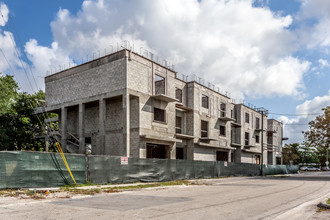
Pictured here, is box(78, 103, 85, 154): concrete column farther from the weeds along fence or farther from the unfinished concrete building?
the weeds along fence

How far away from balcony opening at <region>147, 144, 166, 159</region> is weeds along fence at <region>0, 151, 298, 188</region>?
19.0 feet

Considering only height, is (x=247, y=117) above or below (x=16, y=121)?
above

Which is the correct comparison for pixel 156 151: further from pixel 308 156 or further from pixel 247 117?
pixel 308 156

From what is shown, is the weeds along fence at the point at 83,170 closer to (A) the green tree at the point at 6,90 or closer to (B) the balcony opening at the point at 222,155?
(B) the balcony opening at the point at 222,155

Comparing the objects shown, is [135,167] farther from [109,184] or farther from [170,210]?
[170,210]

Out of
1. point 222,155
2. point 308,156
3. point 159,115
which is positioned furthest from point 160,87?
point 308,156

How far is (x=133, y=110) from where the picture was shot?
29250 mm

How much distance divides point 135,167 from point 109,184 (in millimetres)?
2883

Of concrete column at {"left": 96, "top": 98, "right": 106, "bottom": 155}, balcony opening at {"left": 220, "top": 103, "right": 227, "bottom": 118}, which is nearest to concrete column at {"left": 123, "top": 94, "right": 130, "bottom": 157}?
concrete column at {"left": 96, "top": 98, "right": 106, "bottom": 155}

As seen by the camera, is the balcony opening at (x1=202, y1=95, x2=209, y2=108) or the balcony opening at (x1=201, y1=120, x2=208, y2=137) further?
the balcony opening at (x1=202, y1=95, x2=209, y2=108)

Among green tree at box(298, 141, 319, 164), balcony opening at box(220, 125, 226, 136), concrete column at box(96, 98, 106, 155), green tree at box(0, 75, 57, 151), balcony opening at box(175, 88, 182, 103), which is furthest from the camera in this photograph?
green tree at box(298, 141, 319, 164)

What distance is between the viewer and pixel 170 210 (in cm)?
1011

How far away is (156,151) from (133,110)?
307 inches

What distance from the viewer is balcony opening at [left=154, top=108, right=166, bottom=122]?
31.9 m
